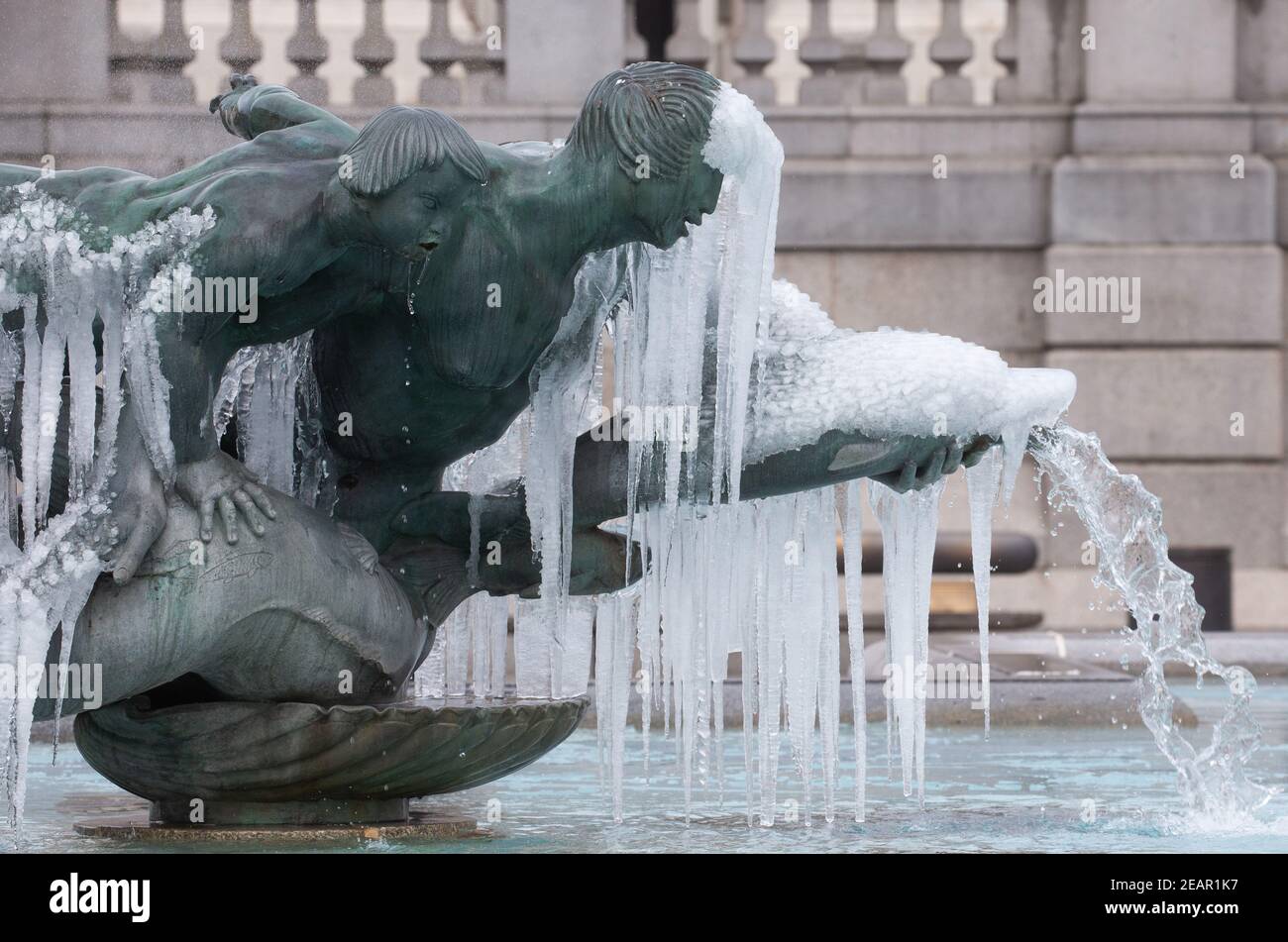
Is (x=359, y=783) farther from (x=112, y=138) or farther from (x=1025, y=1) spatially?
(x=1025, y=1)

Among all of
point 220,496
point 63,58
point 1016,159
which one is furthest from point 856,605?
point 63,58

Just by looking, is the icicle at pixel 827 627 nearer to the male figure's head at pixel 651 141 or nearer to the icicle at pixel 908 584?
the icicle at pixel 908 584

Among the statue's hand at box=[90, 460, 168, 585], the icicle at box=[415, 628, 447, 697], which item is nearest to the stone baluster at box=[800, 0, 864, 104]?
the icicle at box=[415, 628, 447, 697]

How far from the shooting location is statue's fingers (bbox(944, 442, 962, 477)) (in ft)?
15.3

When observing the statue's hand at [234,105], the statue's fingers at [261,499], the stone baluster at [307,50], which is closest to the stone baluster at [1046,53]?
the stone baluster at [307,50]

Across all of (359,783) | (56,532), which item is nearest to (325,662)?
(359,783)

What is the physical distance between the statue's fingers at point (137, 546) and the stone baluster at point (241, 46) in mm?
10530

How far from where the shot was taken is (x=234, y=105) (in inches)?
201

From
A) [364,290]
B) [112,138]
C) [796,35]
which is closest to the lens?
[364,290]

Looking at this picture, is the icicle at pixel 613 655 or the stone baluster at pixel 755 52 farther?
the stone baluster at pixel 755 52

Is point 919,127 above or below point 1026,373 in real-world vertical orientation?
above

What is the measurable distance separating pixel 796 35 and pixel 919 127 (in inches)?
49.5

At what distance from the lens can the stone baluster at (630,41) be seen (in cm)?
1451

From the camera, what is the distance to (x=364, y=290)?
448cm
